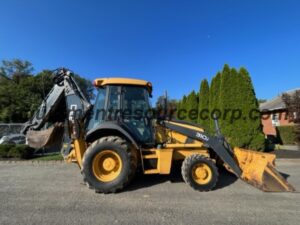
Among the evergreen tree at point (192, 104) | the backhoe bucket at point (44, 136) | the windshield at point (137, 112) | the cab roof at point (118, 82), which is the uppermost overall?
the evergreen tree at point (192, 104)

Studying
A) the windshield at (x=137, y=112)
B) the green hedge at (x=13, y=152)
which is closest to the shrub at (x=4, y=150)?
the green hedge at (x=13, y=152)

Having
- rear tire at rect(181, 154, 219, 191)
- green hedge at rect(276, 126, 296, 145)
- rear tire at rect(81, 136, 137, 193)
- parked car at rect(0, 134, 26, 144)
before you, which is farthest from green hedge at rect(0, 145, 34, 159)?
green hedge at rect(276, 126, 296, 145)

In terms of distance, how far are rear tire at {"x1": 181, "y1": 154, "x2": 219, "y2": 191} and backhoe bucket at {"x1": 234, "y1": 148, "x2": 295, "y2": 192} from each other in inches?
32.3

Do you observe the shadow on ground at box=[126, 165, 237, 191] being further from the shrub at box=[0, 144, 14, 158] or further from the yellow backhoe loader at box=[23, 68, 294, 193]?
the shrub at box=[0, 144, 14, 158]

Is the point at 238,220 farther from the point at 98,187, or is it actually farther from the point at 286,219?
the point at 98,187

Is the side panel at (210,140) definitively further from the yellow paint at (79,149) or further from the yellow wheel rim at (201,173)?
the yellow paint at (79,149)

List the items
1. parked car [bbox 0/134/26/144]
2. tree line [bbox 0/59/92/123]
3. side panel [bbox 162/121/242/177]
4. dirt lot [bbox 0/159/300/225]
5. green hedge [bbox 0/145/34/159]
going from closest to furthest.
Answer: dirt lot [bbox 0/159/300/225] < side panel [bbox 162/121/242/177] < green hedge [bbox 0/145/34/159] < parked car [bbox 0/134/26/144] < tree line [bbox 0/59/92/123]

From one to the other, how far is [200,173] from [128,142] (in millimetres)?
1789

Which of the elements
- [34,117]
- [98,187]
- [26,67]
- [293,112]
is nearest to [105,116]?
[98,187]

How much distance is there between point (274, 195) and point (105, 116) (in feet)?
13.4

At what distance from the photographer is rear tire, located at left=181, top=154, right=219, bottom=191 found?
14.4ft

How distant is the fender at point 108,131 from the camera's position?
4469mm

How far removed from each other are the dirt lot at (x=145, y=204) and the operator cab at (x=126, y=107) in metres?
1.30

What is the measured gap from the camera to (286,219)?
3125mm
